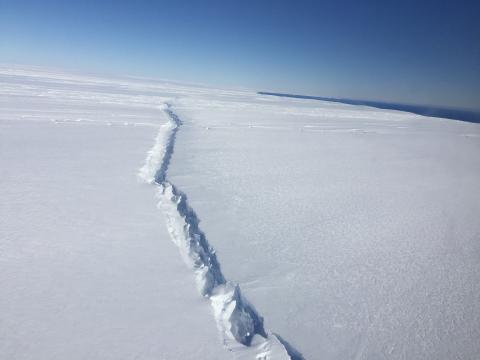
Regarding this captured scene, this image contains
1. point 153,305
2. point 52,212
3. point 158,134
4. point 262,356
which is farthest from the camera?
point 158,134

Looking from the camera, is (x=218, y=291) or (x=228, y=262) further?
(x=228, y=262)

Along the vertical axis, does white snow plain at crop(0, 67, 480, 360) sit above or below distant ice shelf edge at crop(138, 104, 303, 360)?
above

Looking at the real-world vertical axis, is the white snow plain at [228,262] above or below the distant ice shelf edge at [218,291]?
above

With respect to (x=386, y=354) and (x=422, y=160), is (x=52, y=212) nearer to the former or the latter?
(x=386, y=354)

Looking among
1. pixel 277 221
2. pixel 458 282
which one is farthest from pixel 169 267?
pixel 458 282
